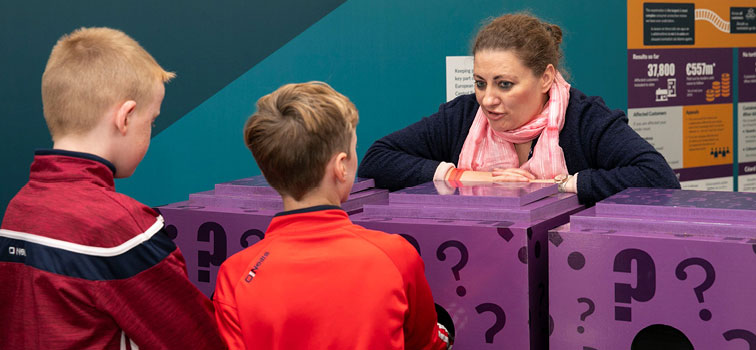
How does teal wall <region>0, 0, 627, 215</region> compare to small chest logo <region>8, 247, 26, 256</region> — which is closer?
small chest logo <region>8, 247, 26, 256</region>

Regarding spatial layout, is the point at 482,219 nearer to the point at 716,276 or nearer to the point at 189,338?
the point at 716,276

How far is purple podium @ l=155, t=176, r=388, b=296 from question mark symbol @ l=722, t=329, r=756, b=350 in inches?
29.1

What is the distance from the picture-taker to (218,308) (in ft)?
3.85

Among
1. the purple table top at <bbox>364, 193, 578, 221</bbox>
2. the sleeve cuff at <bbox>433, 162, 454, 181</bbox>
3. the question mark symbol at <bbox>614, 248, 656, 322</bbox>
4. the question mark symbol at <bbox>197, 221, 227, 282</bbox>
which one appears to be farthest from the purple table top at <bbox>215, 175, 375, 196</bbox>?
the question mark symbol at <bbox>614, 248, 656, 322</bbox>

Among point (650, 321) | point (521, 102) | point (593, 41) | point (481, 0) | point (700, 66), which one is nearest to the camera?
point (650, 321)

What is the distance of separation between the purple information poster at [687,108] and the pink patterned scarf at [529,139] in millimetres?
1839

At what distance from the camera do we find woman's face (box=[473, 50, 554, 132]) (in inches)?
84.8

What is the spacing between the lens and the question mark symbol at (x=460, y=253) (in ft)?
4.34

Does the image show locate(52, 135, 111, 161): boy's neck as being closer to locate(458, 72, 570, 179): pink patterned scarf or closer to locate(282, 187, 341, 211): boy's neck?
locate(282, 187, 341, 211): boy's neck

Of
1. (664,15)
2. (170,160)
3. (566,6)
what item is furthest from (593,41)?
(170,160)

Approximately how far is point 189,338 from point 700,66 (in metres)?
3.62

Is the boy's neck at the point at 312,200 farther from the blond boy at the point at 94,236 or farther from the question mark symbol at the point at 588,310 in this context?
the question mark symbol at the point at 588,310

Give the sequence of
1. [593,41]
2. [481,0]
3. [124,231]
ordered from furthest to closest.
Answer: [593,41]
[481,0]
[124,231]

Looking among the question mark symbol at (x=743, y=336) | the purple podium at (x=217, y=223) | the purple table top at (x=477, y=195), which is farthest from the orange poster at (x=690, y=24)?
the question mark symbol at (x=743, y=336)
